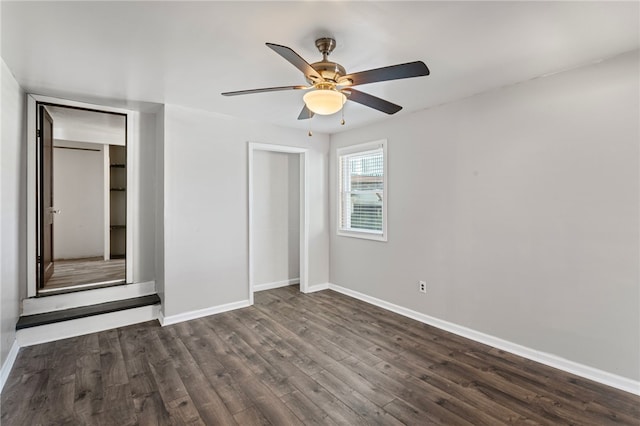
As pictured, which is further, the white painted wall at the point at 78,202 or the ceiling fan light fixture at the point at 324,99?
the white painted wall at the point at 78,202

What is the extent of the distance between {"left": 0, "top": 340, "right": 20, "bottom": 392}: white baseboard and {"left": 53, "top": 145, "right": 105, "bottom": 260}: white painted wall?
1.11 m

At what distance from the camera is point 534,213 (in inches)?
107

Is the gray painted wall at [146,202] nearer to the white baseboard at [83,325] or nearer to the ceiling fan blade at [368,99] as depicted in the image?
the white baseboard at [83,325]

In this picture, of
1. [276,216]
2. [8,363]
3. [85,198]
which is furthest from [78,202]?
[276,216]

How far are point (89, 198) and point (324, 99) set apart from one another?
342 cm

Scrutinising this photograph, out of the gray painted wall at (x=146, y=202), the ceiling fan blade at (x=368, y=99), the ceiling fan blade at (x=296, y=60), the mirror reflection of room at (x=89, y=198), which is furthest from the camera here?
the gray painted wall at (x=146, y=202)

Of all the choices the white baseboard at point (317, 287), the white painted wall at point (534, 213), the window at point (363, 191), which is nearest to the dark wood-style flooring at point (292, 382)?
the white painted wall at point (534, 213)

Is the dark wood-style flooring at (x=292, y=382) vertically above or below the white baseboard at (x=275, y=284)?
below

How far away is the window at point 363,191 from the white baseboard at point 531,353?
1.03 m

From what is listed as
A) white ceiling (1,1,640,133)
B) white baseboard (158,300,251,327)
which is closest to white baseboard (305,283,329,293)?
white baseboard (158,300,251,327)

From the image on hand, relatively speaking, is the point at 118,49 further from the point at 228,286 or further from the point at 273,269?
the point at 273,269

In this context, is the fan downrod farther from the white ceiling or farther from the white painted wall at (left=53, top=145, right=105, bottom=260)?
the white painted wall at (left=53, top=145, right=105, bottom=260)

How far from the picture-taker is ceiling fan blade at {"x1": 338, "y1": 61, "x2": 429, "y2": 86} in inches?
68.7

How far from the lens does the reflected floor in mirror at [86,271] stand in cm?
354
